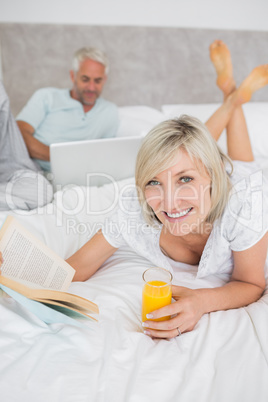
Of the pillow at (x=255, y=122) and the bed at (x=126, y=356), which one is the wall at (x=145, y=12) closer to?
the pillow at (x=255, y=122)

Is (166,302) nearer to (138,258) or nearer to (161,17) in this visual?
(138,258)

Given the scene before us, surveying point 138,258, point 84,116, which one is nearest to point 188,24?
point 84,116

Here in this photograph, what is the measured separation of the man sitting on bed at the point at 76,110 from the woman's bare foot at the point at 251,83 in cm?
86

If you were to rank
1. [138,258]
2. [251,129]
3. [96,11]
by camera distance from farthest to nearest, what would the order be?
[96,11] → [251,129] → [138,258]

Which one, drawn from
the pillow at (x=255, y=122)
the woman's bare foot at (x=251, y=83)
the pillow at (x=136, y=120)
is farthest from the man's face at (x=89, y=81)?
the woman's bare foot at (x=251, y=83)

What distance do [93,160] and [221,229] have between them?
0.78 meters

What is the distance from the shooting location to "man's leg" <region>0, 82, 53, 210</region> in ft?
5.12

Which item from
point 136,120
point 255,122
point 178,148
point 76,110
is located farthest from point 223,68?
point 178,148

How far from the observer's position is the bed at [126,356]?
2.31 feet

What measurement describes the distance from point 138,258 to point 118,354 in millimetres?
504

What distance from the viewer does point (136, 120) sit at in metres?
2.31

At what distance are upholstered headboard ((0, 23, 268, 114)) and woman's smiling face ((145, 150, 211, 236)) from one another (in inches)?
68.7

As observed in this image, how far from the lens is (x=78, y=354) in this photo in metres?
0.79

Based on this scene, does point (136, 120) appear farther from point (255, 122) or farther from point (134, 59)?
point (255, 122)
